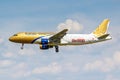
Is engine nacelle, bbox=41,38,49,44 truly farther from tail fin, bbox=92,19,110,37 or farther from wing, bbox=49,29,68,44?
tail fin, bbox=92,19,110,37

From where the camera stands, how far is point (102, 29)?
171750 mm

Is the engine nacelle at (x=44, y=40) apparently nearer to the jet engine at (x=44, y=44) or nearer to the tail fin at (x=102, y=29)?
the jet engine at (x=44, y=44)

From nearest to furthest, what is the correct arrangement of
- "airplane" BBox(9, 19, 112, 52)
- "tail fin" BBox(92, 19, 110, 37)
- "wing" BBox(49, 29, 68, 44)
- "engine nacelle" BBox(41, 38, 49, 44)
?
1. "engine nacelle" BBox(41, 38, 49, 44)
2. "airplane" BBox(9, 19, 112, 52)
3. "wing" BBox(49, 29, 68, 44)
4. "tail fin" BBox(92, 19, 110, 37)

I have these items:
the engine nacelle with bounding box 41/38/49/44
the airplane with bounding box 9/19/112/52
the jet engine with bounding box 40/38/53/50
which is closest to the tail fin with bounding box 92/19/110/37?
the airplane with bounding box 9/19/112/52

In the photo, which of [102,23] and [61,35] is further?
[102,23]

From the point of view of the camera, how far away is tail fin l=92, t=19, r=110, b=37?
16943 cm

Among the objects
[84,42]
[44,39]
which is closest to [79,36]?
[84,42]

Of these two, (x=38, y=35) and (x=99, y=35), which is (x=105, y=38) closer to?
(x=99, y=35)

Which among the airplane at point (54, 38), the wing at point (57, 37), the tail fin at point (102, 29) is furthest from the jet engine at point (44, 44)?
the tail fin at point (102, 29)

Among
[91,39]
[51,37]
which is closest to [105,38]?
[91,39]

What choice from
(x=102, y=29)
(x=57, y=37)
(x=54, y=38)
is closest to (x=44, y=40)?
(x=54, y=38)

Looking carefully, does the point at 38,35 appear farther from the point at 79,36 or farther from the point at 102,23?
the point at 102,23

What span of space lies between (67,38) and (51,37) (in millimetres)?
7460

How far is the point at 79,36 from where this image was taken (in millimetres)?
163375
